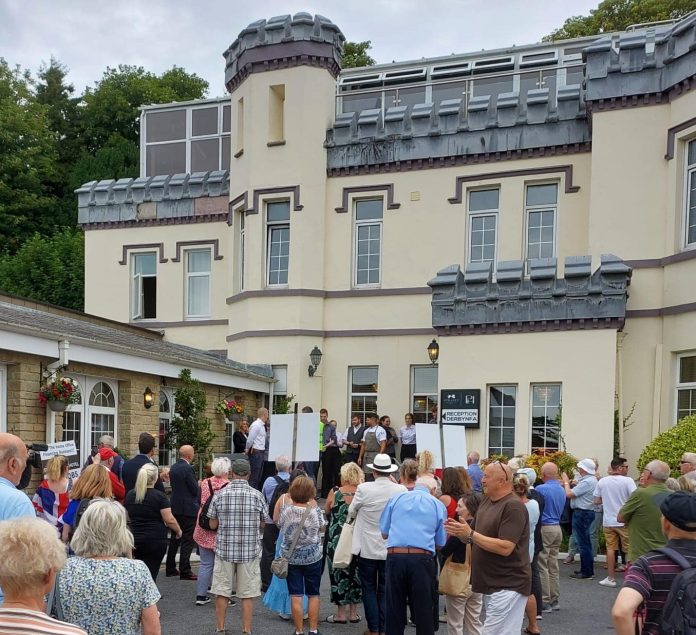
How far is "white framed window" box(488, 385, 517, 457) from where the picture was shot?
17078mm

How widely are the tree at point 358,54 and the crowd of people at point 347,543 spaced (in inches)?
1147

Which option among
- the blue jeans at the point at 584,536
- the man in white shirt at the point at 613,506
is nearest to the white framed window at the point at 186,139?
the blue jeans at the point at 584,536

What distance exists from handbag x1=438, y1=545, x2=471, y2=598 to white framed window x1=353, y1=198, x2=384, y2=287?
13453 millimetres

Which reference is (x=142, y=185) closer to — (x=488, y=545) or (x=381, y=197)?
(x=381, y=197)

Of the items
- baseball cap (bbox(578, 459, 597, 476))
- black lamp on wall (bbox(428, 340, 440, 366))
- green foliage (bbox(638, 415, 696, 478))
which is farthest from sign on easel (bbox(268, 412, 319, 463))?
black lamp on wall (bbox(428, 340, 440, 366))

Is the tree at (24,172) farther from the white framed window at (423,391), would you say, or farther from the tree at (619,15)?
the white framed window at (423,391)

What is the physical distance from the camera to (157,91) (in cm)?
4275

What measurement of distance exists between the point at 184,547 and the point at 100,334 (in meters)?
5.84

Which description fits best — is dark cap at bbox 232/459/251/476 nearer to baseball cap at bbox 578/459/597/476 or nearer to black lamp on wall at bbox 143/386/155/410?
baseball cap at bbox 578/459/597/476

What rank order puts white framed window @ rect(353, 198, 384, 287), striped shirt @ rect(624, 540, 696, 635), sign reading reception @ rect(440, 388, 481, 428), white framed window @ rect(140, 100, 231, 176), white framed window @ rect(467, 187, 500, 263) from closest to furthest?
striped shirt @ rect(624, 540, 696, 635)
sign reading reception @ rect(440, 388, 481, 428)
white framed window @ rect(467, 187, 500, 263)
white framed window @ rect(353, 198, 384, 287)
white framed window @ rect(140, 100, 231, 176)

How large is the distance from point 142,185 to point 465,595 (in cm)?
1889

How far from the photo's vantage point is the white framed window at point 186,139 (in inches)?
1013

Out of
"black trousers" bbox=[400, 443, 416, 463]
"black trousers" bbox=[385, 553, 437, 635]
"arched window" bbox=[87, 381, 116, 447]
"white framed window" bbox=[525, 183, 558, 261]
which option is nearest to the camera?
"black trousers" bbox=[385, 553, 437, 635]

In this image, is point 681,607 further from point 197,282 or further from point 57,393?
point 197,282
